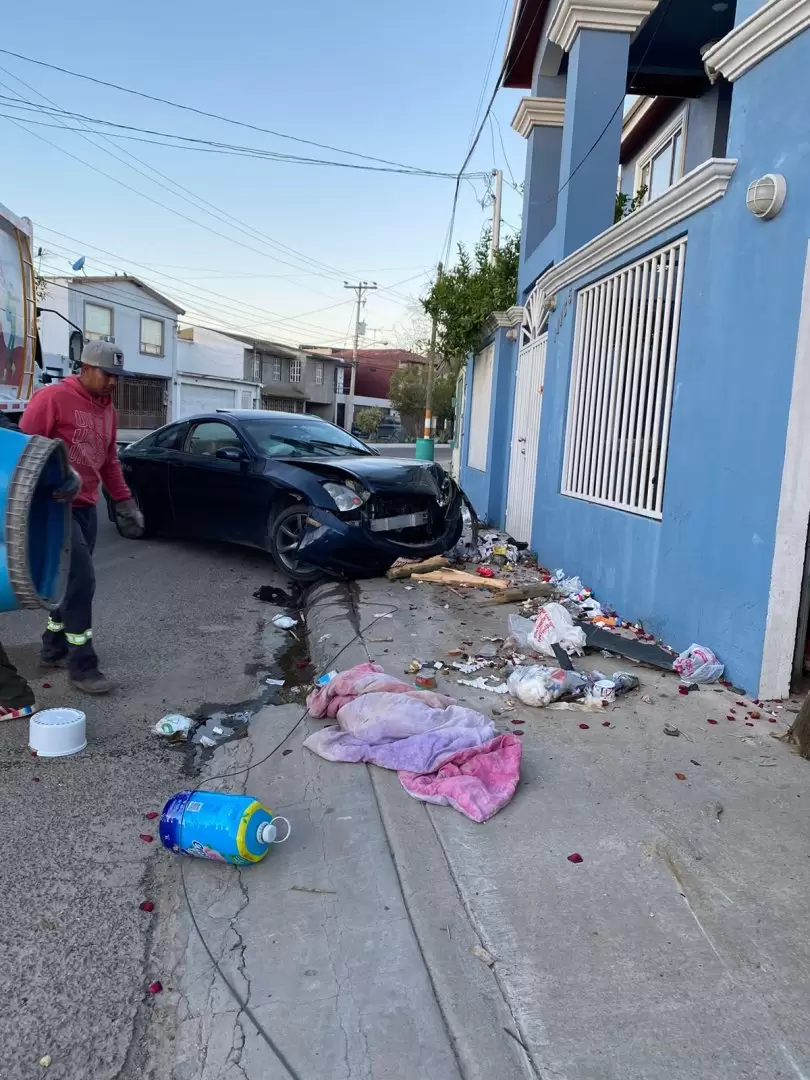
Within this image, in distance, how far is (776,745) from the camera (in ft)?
12.2

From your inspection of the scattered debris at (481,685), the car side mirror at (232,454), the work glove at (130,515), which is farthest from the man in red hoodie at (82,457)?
the car side mirror at (232,454)

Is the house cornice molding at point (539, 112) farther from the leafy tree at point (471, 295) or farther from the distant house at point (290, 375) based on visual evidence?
the distant house at point (290, 375)

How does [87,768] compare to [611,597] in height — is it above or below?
below

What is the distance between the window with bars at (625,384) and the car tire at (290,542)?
2.46 meters

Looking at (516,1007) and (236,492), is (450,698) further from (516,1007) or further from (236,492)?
(236,492)

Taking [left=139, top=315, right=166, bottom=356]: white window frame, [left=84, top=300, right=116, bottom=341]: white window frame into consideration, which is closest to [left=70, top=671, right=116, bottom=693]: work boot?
[left=84, top=300, right=116, bottom=341]: white window frame

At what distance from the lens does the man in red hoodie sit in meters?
4.35

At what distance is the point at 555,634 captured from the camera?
16.9 ft

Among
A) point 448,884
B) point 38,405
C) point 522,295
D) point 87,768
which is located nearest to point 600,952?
point 448,884

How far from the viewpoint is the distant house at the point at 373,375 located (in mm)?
59947

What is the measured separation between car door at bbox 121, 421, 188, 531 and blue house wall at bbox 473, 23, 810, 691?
16.5ft

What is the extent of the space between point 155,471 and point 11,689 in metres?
4.89

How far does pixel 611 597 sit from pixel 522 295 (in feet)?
18.5

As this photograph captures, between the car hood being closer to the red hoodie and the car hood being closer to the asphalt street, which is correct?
the asphalt street
